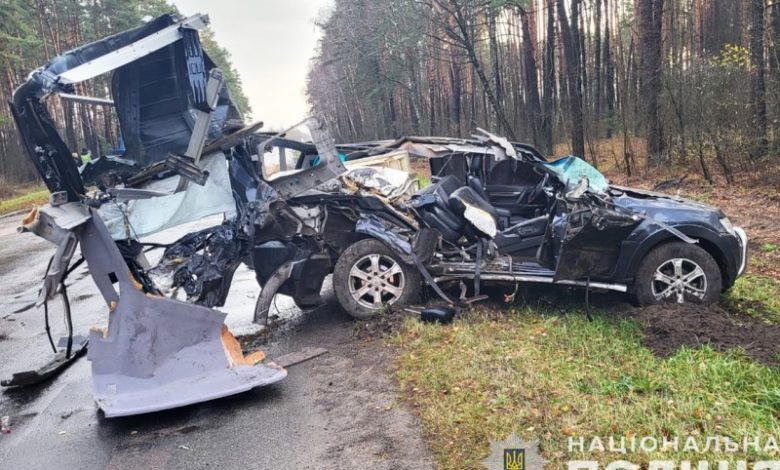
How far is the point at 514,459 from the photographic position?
3139mm

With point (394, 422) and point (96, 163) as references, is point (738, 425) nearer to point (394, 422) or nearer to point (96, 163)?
point (394, 422)

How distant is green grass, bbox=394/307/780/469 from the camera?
10.7 feet

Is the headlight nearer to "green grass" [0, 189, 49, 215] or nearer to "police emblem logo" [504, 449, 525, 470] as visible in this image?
"police emblem logo" [504, 449, 525, 470]

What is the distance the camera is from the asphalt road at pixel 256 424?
355cm

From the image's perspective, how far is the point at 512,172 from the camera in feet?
22.6

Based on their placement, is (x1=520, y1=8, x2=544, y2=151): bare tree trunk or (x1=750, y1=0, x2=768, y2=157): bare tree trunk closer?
(x1=750, y1=0, x2=768, y2=157): bare tree trunk

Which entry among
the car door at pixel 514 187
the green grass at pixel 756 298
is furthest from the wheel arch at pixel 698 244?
the car door at pixel 514 187

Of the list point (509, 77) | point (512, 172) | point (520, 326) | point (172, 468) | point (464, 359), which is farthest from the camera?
point (509, 77)

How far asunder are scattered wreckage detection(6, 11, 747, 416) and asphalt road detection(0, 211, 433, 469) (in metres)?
0.19

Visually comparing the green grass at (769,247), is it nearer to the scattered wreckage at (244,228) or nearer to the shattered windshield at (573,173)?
the scattered wreckage at (244,228)

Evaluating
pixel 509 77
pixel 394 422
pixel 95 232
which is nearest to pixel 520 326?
pixel 394 422

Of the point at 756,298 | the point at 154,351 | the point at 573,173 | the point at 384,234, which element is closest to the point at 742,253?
the point at 756,298

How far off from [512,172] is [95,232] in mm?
4657

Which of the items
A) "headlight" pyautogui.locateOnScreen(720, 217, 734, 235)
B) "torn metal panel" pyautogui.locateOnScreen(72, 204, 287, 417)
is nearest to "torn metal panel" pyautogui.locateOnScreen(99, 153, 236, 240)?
"torn metal panel" pyautogui.locateOnScreen(72, 204, 287, 417)
